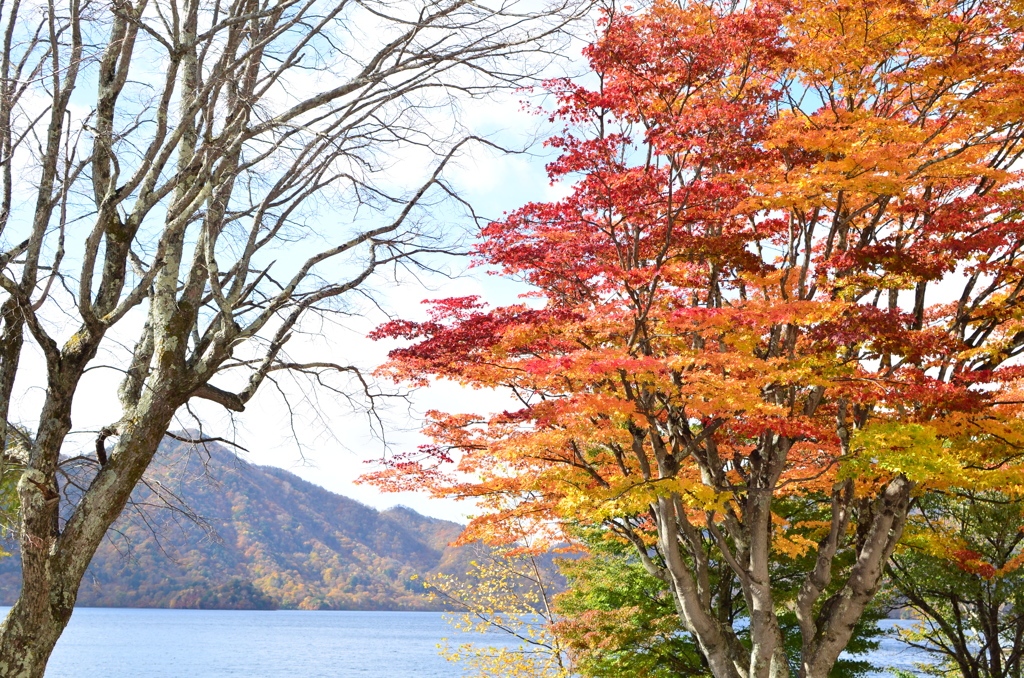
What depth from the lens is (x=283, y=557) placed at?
8131cm

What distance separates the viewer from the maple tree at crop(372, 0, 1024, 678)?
328 inches

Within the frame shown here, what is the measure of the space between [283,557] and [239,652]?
88.4 ft

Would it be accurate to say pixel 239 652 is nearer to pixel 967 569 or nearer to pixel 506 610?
pixel 506 610

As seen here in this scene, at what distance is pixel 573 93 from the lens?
8.93m

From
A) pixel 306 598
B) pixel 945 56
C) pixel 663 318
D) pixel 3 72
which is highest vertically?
pixel 945 56

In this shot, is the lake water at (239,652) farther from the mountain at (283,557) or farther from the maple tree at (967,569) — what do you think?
the maple tree at (967,569)

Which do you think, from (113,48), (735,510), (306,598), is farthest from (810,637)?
(306,598)

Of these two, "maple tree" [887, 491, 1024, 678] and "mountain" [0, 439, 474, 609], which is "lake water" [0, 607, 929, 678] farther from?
"maple tree" [887, 491, 1024, 678]

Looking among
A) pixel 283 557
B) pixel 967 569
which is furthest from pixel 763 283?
pixel 283 557

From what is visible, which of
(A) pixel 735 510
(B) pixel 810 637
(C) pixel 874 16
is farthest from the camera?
(A) pixel 735 510

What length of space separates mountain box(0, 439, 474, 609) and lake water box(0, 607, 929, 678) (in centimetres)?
347

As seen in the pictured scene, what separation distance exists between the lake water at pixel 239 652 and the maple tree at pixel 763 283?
Answer: 88.9 ft

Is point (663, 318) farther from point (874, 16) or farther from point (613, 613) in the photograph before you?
point (613, 613)

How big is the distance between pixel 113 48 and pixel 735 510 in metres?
9.33
